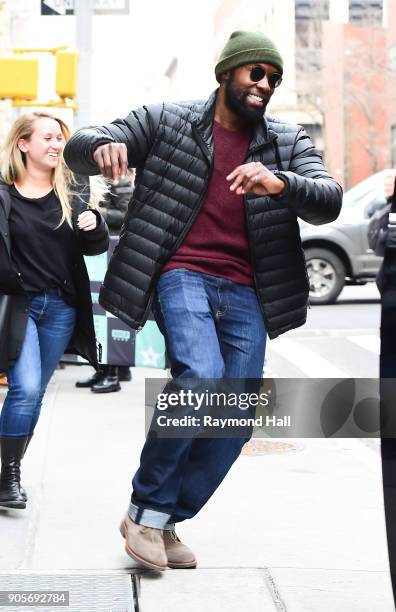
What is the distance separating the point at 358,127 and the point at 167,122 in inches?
1954

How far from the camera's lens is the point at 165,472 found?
4.38 metres

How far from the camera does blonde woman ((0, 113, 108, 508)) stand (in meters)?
5.45

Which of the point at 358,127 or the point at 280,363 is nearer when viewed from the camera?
the point at 280,363

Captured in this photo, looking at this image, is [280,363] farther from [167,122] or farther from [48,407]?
[167,122]

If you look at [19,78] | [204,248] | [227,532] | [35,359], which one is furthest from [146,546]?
[19,78]

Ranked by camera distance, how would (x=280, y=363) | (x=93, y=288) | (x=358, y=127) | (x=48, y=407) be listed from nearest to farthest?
(x=48, y=407), (x=93, y=288), (x=280, y=363), (x=358, y=127)

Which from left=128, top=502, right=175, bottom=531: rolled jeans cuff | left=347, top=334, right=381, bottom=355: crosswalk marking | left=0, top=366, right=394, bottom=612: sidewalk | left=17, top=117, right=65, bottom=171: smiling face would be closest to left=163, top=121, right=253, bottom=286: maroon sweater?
left=128, top=502, right=175, bottom=531: rolled jeans cuff

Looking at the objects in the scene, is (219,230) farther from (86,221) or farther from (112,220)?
(112,220)

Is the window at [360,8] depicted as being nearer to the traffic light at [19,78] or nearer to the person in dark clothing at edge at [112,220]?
the person in dark clothing at edge at [112,220]

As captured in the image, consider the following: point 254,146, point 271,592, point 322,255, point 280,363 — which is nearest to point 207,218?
point 254,146

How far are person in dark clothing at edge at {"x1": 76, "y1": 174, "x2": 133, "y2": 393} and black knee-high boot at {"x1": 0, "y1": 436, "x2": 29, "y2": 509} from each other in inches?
138

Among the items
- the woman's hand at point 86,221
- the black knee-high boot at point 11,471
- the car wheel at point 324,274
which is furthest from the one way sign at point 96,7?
the black knee-high boot at point 11,471

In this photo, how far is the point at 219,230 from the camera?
446cm

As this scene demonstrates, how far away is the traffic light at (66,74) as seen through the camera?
1391cm
